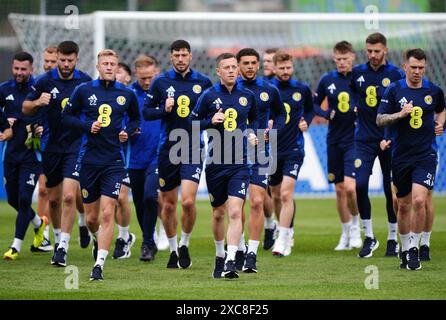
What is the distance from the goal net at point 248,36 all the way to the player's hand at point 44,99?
6.36m

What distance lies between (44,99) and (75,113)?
1017mm

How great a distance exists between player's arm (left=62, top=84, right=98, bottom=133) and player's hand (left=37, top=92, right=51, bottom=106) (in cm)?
93

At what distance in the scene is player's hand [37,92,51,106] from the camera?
40.0 ft

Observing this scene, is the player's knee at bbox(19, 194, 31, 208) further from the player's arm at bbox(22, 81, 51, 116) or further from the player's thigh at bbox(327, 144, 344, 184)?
the player's thigh at bbox(327, 144, 344, 184)

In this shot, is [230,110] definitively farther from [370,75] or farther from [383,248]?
[383,248]

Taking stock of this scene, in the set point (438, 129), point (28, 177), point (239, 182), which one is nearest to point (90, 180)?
point (239, 182)

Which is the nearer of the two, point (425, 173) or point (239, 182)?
point (239, 182)

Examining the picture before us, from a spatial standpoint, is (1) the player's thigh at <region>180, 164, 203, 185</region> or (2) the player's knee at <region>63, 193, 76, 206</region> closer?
(1) the player's thigh at <region>180, 164, 203, 185</region>

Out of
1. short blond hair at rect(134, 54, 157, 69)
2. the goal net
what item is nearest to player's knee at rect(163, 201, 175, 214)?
short blond hair at rect(134, 54, 157, 69)

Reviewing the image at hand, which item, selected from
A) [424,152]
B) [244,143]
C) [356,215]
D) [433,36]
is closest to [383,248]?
[356,215]

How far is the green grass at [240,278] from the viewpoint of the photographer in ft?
31.2

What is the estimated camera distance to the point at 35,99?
12.5 metres

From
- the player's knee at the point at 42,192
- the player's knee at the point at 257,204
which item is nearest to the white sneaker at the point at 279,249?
the player's knee at the point at 257,204

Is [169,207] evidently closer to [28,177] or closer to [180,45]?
[180,45]
